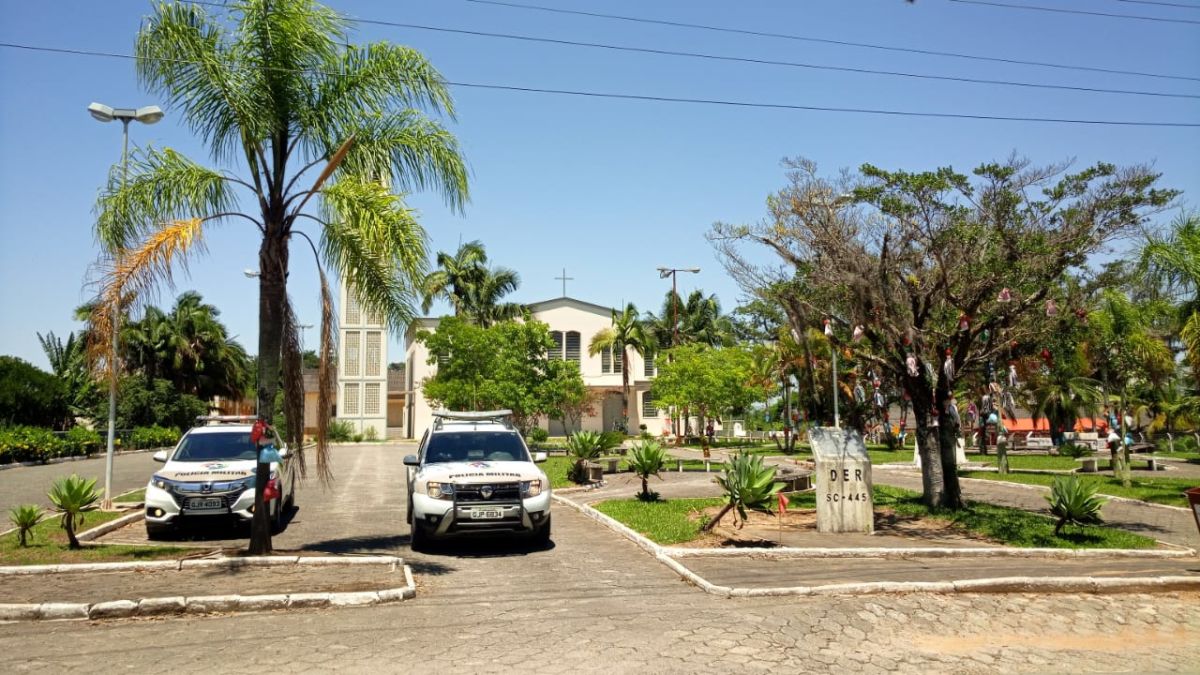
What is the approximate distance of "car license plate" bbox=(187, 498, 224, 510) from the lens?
11.8m

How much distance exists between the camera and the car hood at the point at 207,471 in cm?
1196

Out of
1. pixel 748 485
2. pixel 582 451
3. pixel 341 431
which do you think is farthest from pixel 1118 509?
pixel 341 431

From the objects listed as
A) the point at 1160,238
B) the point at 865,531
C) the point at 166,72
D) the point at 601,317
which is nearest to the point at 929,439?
the point at 865,531

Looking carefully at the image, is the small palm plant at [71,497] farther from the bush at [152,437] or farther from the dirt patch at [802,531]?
the bush at [152,437]

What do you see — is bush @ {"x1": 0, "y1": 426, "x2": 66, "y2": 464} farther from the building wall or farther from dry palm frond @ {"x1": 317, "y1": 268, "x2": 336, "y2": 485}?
the building wall

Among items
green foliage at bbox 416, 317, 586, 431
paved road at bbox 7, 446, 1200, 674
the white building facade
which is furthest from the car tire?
the white building facade

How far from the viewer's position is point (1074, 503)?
40.7ft

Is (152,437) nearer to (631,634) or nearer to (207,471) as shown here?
(207,471)

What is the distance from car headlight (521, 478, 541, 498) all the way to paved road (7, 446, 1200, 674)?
1.41 meters

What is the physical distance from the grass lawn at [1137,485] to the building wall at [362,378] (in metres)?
42.9

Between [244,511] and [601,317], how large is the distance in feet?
153

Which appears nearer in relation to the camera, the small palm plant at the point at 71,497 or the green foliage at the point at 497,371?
the small palm plant at the point at 71,497

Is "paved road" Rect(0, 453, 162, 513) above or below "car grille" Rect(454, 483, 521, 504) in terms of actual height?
below

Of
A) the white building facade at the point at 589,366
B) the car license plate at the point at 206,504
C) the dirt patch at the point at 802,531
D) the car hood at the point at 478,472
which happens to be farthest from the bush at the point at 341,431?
the car hood at the point at 478,472
